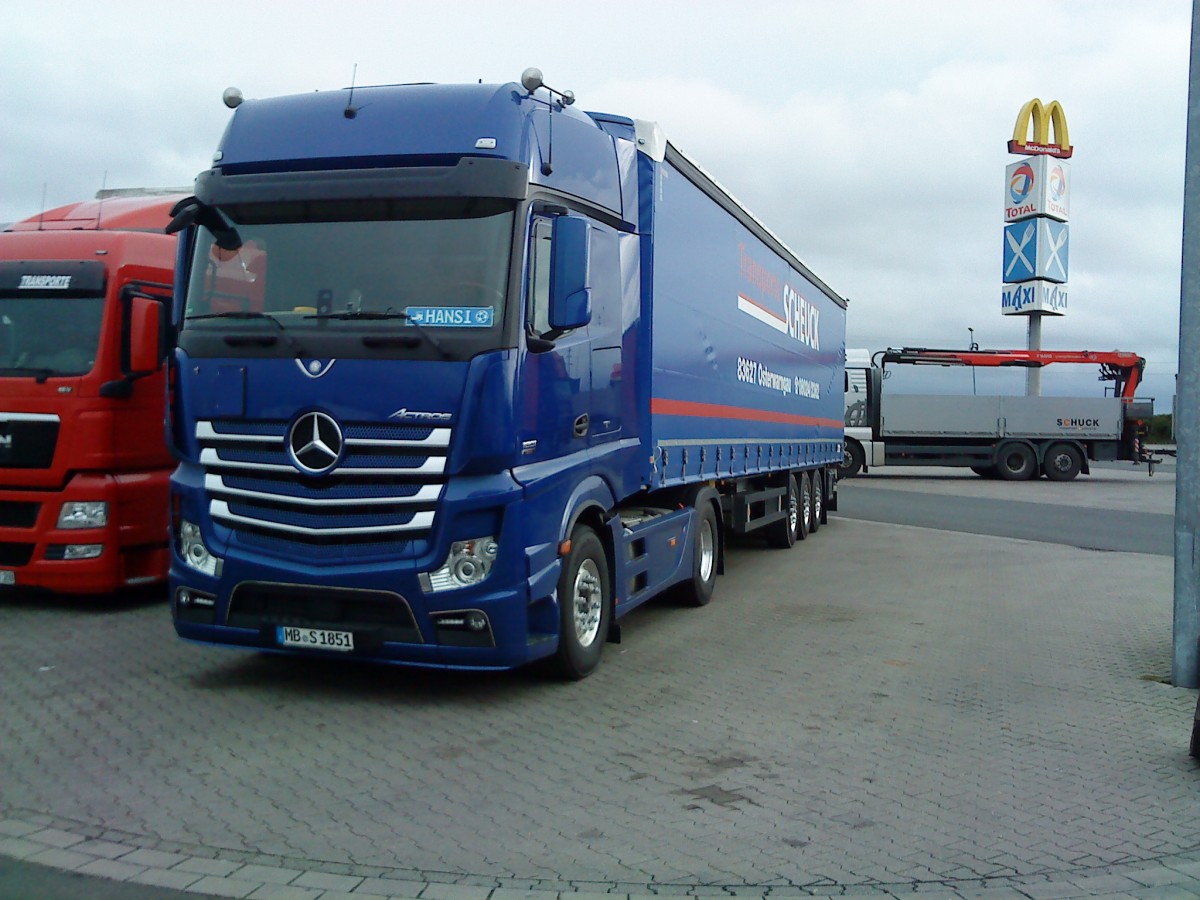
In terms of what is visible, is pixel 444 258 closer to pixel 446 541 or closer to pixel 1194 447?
pixel 446 541

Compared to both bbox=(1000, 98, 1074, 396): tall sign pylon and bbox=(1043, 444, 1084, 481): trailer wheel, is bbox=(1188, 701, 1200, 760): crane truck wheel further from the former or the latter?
bbox=(1000, 98, 1074, 396): tall sign pylon

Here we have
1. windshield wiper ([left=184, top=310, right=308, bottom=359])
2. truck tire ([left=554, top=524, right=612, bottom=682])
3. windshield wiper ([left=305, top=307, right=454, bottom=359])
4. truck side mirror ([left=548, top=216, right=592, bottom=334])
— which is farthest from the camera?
truck tire ([left=554, top=524, right=612, bottom=682])

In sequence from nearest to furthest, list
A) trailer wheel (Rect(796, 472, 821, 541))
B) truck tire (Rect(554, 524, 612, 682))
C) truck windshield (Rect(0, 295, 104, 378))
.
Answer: truck tire (Rect(554, 524, 612, 682)) → truck windshield (Rect(0, 295, 104, 378)) → trailer wheel (Rect(796, 472, 821, 541))

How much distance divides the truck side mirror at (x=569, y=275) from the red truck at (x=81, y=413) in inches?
147

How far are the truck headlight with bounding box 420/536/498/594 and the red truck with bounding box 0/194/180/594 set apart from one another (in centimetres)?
381

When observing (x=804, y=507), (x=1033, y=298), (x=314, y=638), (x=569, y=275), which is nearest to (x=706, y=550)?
(x=569, y=275)

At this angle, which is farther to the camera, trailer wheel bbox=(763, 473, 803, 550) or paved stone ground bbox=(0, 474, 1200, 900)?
trailer wheel bbox=(763, 473, 803, 550)

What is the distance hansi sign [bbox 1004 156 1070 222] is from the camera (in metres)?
44.1

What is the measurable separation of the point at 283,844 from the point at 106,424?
549 centimetres

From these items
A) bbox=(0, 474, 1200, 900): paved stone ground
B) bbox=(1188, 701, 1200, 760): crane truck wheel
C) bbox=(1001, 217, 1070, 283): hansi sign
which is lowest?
bbox=(0, 474, 1200, 900): paved stone ground

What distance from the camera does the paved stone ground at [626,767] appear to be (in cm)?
434

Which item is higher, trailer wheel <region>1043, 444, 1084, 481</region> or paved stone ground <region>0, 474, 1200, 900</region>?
trailer wheel <region>1043, 444, 1084, 481</region>

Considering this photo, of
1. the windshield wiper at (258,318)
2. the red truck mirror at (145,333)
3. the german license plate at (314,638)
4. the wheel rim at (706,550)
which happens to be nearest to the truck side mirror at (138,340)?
the red truck mirror at (145,333)

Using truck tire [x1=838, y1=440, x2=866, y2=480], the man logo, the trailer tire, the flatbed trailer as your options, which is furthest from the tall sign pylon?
the trailer tire
